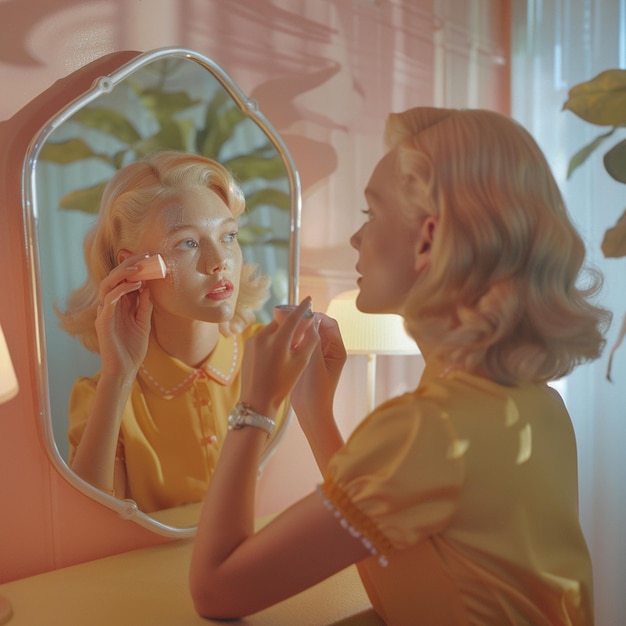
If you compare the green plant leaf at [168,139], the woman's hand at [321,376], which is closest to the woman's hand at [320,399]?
the woman's hand at [321,376]

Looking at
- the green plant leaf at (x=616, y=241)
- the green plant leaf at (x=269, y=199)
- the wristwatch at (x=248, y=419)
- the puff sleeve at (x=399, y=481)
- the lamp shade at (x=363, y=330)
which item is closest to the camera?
the puff sleeve at (x=399, y=481)

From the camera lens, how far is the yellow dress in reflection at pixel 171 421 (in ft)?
4.50

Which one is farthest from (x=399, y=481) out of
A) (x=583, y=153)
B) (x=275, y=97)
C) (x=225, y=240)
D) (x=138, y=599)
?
(x=583, y=153)

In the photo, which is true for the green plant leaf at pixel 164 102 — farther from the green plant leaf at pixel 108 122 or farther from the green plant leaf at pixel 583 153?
the green plant leaf at pixel 583 153

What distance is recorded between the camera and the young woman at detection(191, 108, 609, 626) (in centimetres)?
94

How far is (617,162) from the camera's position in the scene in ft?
6.01

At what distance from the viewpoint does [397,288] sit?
1140mm

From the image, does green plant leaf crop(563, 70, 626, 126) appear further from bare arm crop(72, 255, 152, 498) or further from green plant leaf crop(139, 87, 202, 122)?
bare arm crop(72, 255, 152, 498)

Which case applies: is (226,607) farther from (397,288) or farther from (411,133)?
(411,133)

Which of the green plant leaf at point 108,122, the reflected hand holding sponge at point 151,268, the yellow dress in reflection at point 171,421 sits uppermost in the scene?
the green plant leaf at point 108,122

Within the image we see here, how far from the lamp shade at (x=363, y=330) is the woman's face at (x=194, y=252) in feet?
0.96

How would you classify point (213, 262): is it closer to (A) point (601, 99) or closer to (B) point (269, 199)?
(B) point (269, 199)

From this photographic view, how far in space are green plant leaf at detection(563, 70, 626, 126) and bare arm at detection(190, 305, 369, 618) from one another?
104 centimetres

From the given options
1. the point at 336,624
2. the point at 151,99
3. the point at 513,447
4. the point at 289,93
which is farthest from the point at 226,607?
the point at 289,93
